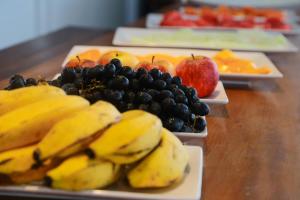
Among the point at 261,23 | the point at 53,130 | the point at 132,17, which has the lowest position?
the point at 132,17

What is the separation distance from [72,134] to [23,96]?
142 mm

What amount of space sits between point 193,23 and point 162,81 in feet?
4.33

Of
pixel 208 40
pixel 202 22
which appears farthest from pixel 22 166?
pixel 202 22

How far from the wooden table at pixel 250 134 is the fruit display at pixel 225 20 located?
2.04 feet

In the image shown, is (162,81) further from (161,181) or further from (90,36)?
(90,36)

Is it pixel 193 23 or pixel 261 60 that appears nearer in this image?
pixel 261 60

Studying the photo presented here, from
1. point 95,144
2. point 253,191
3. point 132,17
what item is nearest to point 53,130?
point 95,144

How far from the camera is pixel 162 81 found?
81 cm

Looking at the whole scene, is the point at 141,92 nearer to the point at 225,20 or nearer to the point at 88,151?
the point at 88,151

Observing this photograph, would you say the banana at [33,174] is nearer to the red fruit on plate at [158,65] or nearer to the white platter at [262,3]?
the red fruit on plate at [158,65]

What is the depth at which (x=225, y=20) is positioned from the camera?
7.08ft

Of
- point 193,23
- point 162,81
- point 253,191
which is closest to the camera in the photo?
point 253,191

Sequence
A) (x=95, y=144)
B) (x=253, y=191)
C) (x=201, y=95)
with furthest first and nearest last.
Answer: (x=201, y=95) < (x=253, y=191) < (x=95, y=144)

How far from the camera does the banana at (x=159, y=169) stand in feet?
1.88
